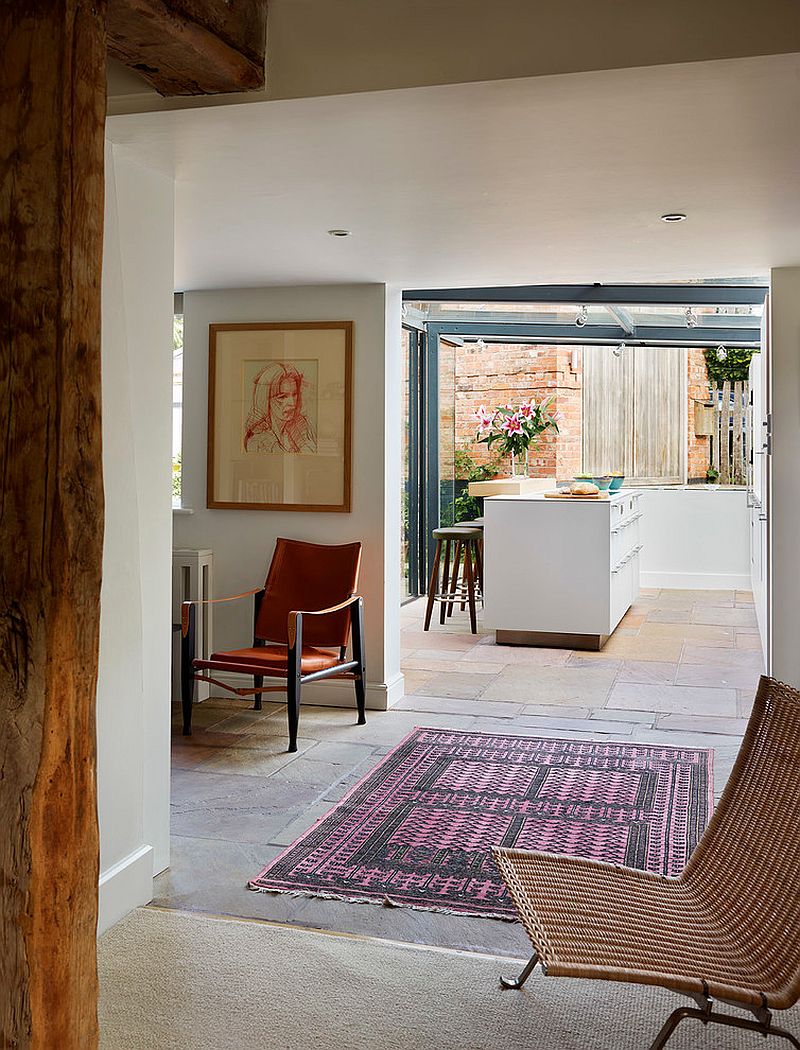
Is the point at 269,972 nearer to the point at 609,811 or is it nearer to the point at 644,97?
the point at 609,811

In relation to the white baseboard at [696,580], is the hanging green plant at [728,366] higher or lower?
higher

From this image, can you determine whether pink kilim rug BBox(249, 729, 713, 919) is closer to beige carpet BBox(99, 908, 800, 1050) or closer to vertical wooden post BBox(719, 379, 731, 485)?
beige carpet BBox(99, 908, 800, 1050)

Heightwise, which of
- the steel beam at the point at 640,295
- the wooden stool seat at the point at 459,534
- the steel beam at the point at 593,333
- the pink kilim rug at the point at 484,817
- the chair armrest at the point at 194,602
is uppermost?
the steel beam at the point at 593,333

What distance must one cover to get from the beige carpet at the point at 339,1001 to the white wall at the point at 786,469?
2.62 meters

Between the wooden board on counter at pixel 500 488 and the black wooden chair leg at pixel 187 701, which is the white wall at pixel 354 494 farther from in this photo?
the wooden board on counter at pixel 500 488

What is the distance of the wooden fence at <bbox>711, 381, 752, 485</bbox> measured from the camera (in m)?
10.9

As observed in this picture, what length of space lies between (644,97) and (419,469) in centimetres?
642

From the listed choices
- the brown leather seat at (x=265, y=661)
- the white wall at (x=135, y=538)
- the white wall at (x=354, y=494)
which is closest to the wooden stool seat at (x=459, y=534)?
the white wall at (x=354, y=494)

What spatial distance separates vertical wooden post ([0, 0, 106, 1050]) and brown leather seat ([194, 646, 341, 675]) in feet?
9.50

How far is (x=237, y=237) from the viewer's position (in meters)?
4.32

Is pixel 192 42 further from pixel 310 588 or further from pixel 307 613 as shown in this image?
pixel 310 588

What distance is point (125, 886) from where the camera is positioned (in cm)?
311

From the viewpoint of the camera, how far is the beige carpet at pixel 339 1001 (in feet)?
8.11

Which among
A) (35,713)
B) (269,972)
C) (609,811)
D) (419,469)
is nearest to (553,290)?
(419,469)
